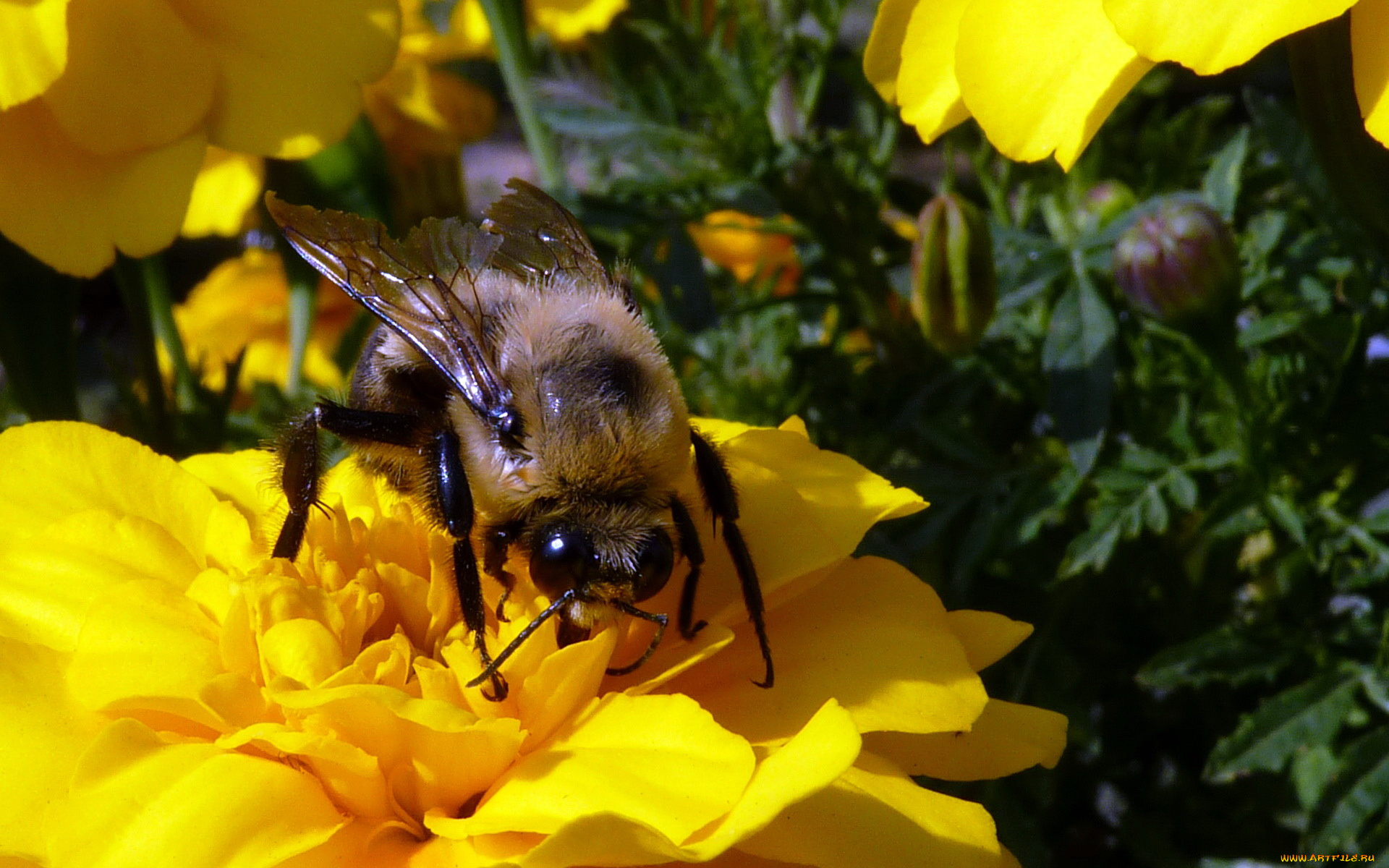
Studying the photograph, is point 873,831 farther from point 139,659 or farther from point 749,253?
point 749,253

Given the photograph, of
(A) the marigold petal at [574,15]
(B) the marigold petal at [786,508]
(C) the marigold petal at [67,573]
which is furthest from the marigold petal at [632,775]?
(A) the marigold petal at [574,15]

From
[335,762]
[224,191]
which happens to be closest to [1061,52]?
[335,762]

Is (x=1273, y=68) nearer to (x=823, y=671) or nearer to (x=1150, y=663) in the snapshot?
(x=1150, y=663)

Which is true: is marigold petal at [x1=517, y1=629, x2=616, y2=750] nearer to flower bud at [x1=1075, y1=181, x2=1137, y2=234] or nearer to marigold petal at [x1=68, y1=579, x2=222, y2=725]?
marigold petal at [x1=68, y1=579, x2=222, y2=725]

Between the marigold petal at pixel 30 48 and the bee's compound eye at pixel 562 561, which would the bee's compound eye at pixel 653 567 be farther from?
the marigold petal at pixel 30 48

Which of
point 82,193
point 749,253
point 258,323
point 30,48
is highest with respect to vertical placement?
point 30,48
